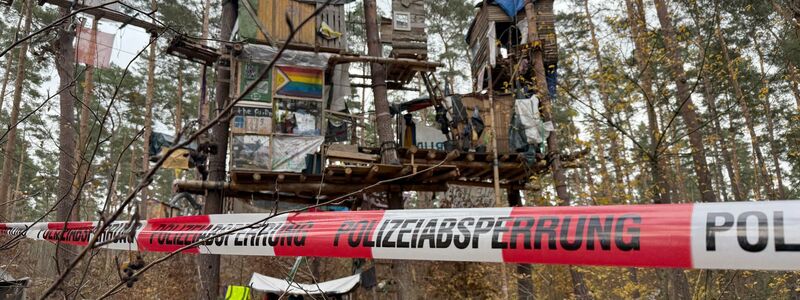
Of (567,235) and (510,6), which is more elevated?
(510,6)

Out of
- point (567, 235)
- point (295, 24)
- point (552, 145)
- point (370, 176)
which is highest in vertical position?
point (295, 24)

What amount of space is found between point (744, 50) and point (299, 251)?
21477 mm

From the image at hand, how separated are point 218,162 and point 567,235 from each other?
1005cm

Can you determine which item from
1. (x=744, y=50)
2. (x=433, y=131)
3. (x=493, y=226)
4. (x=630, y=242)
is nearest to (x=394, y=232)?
(x=493, y=226)

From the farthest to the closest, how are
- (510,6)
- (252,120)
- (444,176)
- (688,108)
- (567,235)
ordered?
(510,6), (444,176), (252,120), (688,108), (567,235)

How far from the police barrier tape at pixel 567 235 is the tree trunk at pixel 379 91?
6838mm

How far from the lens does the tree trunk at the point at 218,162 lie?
10953 mm

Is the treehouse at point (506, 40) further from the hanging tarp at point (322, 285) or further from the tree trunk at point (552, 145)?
the hanging tarp at point (322, 285)

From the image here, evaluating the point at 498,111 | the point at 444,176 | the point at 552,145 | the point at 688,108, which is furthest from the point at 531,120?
the point at 688,108

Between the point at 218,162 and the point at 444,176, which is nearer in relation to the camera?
the point at 444,176

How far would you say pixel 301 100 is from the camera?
11742 mm

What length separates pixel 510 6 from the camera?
1570 cm

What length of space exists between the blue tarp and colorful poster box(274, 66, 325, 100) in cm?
662

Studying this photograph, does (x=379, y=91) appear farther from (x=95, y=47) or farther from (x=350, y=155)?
(x=95, y=47)
